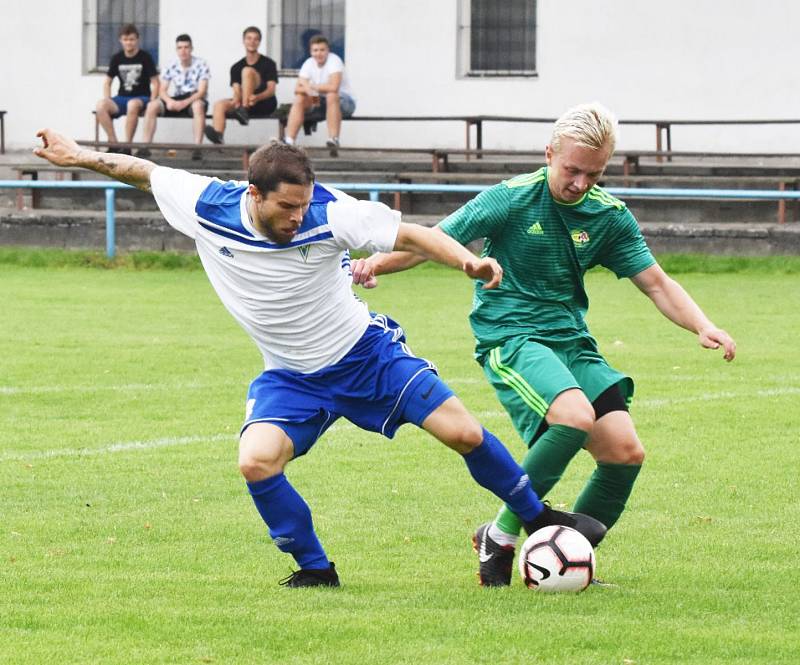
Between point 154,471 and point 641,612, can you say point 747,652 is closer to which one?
point 641,612

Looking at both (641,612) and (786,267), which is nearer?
(641,612)

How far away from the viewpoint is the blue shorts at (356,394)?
575 centimetres

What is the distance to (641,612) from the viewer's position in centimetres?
539

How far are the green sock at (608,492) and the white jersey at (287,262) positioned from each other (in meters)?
1.10

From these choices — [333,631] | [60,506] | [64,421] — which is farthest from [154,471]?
[333,631]

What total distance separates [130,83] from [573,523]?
18051 millimetres

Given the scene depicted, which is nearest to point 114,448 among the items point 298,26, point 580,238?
point 580,238

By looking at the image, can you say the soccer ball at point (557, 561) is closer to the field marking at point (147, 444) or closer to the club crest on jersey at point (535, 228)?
the club crest on jersey at point (535, 228)

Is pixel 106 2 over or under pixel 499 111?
over

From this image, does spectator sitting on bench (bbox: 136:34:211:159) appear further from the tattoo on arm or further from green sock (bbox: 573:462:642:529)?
green sock (bbox: 573:462:642:529)

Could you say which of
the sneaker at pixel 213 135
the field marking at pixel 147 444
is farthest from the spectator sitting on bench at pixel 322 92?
Result: the field marking at pixel 147 444

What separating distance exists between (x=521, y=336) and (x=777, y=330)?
8867 millimetres

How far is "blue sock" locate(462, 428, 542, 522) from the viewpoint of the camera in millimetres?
5738

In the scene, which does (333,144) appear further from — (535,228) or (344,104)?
(535,228)
